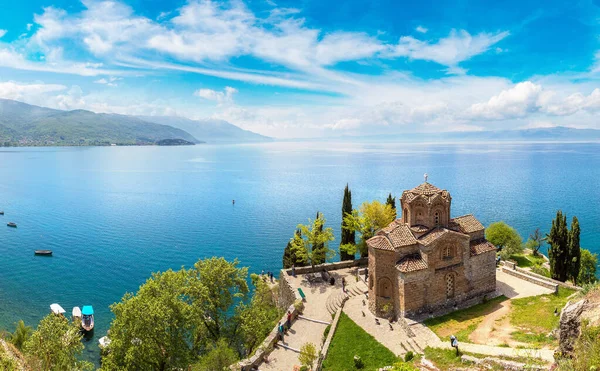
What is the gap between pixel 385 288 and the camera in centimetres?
3061

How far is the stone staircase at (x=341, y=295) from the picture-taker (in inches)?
1276

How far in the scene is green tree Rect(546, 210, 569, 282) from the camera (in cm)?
3831

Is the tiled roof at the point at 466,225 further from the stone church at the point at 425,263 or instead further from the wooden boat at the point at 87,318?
the wooden boat at the point at 87,318

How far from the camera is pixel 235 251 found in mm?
59844

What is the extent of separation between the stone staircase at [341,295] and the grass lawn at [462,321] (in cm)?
695

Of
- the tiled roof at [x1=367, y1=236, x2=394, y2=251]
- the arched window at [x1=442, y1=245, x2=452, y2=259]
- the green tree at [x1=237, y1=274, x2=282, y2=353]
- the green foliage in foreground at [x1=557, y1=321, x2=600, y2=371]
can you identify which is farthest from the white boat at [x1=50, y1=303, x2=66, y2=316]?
the green foliage in foreground at [x1=557, y1=321, x2=600, y2=371]

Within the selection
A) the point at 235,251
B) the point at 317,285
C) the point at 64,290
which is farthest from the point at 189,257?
the point at 317,285

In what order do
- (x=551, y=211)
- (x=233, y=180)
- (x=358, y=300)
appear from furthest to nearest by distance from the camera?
(x=233, y=180) → (x=551, y=211) → (x=358, y=300)

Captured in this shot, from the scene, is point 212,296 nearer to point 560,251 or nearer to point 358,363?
point 358,363

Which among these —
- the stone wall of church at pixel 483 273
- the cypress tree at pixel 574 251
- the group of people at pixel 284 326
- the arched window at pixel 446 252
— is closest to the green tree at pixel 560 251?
the cypress tree at pixel 574 251

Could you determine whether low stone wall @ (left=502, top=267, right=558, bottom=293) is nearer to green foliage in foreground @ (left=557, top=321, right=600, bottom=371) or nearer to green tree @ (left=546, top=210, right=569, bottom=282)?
green tree @ (left=546, top=210, right=569, bottom=282)

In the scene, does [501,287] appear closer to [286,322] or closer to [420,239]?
[420,239]

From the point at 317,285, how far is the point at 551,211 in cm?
6839

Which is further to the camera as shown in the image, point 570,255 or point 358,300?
point 570,255
